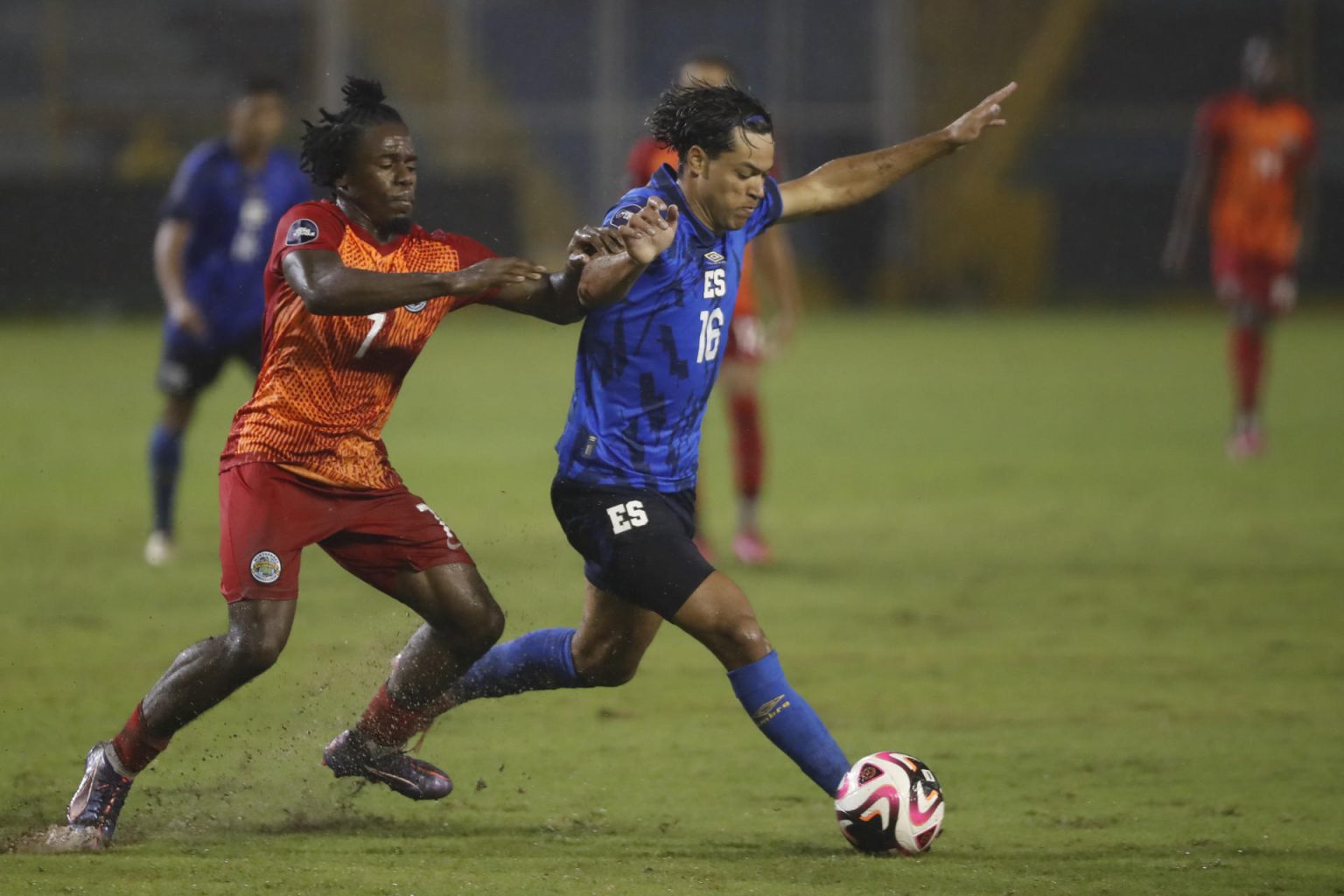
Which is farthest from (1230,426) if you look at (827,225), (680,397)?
(827,225)

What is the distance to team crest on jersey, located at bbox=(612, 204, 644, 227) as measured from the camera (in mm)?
5218

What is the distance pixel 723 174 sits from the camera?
5301 mm

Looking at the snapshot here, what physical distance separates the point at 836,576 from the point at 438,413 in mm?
7259

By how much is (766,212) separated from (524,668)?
151 centimetres

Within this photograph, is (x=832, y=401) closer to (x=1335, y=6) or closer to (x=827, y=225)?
(x=827, y=225)

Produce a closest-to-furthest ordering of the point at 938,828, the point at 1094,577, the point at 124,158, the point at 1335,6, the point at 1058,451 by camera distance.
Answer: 1. the point at 938,828
2. the point at 1094,577
3. the point at 1058,451
4. the point at 124,158
5. the point at 1335,6

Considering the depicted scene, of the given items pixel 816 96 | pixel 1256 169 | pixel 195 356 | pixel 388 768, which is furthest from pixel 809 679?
pixel 816 96

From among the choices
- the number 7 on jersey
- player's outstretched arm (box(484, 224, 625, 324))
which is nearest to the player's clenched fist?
player's outstretched arm (box(484, 224, 625, 324))

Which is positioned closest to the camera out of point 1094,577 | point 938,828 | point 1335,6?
point 938,828

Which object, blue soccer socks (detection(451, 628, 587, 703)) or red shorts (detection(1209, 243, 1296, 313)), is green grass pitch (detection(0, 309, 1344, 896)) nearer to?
blue soccer socks (detection(451, 628, 587, 703))

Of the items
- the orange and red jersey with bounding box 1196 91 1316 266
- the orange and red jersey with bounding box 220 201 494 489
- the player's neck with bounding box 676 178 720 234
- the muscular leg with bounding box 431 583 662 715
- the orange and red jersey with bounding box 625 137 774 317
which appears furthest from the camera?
the orange and red jersey with bounding box 1196 91 1316 266

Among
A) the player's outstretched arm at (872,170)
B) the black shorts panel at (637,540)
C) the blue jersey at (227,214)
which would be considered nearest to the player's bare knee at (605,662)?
the black shorts panel at (637,540)

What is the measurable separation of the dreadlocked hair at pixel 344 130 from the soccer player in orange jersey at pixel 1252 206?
947 centimetres

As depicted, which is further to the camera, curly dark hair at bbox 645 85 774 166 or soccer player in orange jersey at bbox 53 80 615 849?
curly dark hair at bbox 645 85 774 166
